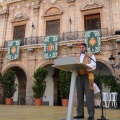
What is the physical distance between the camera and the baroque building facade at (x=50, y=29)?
12.9 m

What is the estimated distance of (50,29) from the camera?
49.0 feet

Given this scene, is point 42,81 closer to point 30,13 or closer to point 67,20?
point 67,20

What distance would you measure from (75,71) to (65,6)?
1217 cm

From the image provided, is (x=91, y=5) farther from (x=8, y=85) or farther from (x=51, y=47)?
(x=8, y=85)

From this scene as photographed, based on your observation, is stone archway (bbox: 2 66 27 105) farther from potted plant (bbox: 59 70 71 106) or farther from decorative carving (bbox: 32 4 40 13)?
potted plant (bbox: 59 70 71 106)

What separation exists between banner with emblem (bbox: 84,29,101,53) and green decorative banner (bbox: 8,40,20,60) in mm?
5560

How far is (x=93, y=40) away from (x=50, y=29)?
409 cm

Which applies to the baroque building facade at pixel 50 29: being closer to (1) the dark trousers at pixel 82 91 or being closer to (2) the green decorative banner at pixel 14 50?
(2) the green decorative banner at pixel 14 50

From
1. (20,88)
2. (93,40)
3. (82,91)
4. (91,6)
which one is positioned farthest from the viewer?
(20,88)

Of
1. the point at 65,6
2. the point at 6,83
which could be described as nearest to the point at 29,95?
the point at 6,83

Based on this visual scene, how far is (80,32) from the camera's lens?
532 inches

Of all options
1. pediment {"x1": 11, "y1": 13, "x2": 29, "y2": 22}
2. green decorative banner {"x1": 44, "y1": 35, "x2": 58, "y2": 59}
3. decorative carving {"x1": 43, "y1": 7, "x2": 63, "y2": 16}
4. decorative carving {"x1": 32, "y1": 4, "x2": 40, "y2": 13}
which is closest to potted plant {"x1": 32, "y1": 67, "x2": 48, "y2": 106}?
green decorative banner {"x1": 44, "y1": 35, "x2": 58, "y2": 59}

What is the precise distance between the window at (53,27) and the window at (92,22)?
7.32 ft

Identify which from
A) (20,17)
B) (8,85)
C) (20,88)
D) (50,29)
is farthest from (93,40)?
(20,88)
